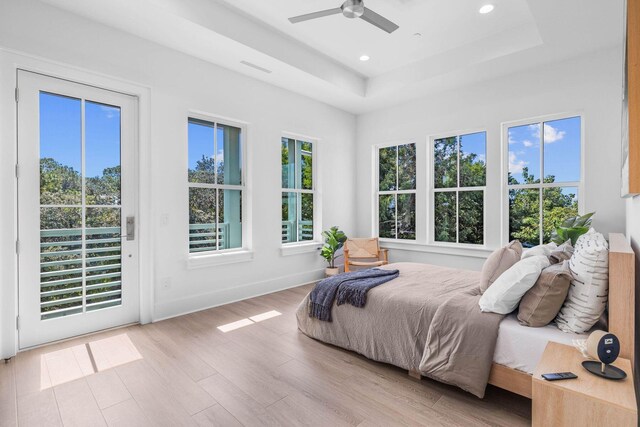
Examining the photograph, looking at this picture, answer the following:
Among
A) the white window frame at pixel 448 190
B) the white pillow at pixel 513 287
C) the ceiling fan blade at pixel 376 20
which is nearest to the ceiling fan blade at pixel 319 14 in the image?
the ceiling fan blade at pixel 376 20

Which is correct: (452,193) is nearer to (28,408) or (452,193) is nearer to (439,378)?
(439,378)

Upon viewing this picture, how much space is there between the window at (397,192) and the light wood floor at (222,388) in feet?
9.88

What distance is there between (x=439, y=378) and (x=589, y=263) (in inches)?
43.2

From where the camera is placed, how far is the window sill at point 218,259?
3817mm

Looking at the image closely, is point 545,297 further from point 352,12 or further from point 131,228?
point 131,228

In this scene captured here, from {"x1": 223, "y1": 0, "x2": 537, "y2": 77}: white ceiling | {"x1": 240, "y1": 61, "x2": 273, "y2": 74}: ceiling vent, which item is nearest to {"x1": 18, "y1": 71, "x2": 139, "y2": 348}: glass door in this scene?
{"x1": 240, "y1": 61, "x2": 273, "y2": 74}: ceiling vent

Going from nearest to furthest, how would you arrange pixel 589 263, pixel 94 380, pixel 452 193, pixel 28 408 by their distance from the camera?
pixel 589 263 < pixel 28 408 < pixel 94 380 < pixel 452 193

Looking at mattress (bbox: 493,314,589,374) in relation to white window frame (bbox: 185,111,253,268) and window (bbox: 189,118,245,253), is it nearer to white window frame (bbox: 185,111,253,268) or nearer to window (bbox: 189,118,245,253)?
white window frame (bbox: 185,111,253,268)

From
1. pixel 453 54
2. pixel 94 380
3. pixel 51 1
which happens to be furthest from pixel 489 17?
pixel 94 380

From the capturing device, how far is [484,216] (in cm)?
454

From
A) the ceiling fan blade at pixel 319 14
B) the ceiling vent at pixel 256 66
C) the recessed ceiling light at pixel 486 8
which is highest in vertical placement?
the recessed ceiling light at pixel 486 8

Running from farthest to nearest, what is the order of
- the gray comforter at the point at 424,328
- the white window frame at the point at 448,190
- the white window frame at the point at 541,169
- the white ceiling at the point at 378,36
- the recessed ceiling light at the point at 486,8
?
the white window frame at the point at 448,190, the white window frame at the point at 541,169, the recessed ceiling light at the point at 486,8, the white ceiling at the point at 378,36, the gray comforter at the point at 424,328

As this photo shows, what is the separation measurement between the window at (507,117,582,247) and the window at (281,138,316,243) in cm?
285

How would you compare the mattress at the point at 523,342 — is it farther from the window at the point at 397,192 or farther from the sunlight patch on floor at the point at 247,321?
the window at the point at 397,192
